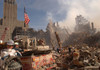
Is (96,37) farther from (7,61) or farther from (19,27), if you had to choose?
(7,61)

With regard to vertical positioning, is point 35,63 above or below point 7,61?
below

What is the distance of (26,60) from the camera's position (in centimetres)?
495

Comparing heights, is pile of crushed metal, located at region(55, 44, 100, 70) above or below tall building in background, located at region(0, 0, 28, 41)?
below

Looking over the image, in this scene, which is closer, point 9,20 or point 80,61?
point 80,61

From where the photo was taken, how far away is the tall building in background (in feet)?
144

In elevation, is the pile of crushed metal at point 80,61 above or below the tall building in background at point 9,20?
below

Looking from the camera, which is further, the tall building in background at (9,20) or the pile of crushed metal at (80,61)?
the tall building in background at (9,20)

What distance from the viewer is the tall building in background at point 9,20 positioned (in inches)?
1722

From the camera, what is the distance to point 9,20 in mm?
46062

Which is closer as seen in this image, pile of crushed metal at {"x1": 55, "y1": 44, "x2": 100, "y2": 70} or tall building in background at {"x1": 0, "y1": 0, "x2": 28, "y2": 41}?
pile of crushed metal at {"x1": 55, "y1": 44, "x2": 100, "y2": 70}

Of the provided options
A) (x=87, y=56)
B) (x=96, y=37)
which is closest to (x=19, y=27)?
(x=96, y=37)

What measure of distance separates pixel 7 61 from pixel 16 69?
0.47 meters

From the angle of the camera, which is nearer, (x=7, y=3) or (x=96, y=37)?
(x=96, y=37)

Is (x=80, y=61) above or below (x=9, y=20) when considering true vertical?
below
